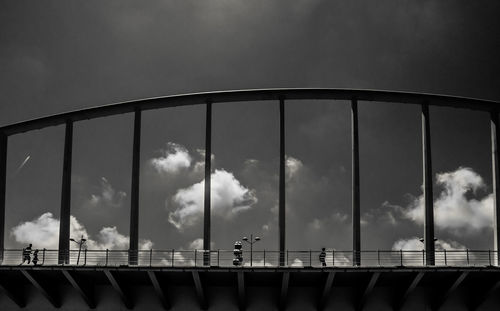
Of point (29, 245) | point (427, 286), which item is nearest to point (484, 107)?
point (427, 286)

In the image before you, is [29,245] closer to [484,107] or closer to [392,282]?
[392,282]

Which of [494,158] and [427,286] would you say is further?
[494,158]

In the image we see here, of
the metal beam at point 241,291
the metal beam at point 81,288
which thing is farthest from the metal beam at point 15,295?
the metal beam at point 241,291

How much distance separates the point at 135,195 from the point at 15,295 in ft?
21.5

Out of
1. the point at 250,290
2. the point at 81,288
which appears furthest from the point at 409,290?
the point at 81,288

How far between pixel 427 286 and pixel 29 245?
17.3m

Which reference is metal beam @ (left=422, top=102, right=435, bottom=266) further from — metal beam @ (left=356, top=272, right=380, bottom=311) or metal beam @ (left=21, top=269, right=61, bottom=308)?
metal beam @ (left=21, top=269, right=61, bottom=308)

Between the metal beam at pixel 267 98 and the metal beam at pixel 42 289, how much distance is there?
8.60 metres

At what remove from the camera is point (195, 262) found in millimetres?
27453

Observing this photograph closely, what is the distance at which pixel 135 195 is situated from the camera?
31516 mm

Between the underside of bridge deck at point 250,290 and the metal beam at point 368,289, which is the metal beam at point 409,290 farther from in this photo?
the metal beam at point 368,289

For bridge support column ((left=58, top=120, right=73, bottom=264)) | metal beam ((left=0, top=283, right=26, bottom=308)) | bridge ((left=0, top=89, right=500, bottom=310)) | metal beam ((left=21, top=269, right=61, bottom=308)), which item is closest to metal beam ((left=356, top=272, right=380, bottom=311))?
bridge ((left=0, top=89, right=500, bottom=310))

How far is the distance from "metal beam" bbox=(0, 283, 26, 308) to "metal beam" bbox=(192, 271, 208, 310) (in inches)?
297

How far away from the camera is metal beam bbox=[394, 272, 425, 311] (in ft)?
87.8
